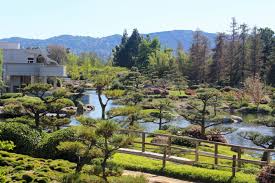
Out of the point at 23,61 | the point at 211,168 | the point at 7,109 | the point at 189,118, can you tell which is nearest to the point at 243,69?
the point at 23,61

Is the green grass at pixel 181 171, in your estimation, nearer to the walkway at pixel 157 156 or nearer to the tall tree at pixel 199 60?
the walkway at pixel 157 156

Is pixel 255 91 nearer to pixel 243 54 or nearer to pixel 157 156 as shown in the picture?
pixel 243 54

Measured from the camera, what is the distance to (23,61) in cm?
5459

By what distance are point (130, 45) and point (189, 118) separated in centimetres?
8183

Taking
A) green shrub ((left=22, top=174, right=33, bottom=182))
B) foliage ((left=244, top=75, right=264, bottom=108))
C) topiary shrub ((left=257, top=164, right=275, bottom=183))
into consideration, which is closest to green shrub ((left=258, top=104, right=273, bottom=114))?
foliage ((left=244, top=75, right=264, bottom=108))

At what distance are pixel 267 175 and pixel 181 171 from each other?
314 centimetres

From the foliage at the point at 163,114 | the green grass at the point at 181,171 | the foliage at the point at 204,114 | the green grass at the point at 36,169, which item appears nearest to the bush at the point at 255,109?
the foliage at the point at 163,114

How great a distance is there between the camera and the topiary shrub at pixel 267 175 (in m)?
14.0

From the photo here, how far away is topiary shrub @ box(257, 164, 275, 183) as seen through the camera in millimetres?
14023

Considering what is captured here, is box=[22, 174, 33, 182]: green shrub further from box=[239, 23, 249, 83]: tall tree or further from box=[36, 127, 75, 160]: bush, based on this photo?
box=[239, 23, 249, 83]: tall tree

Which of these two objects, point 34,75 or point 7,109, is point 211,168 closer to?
point 7,109

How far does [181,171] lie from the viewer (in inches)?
633

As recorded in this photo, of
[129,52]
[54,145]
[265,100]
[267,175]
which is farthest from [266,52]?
[267,175]

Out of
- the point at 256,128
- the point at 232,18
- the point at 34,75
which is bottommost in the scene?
the point at 256,128
